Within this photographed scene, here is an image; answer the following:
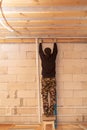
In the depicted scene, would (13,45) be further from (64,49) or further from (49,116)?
(49,116)

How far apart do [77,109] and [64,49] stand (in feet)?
4.82

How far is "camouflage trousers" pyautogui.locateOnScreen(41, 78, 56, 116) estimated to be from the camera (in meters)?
5.38

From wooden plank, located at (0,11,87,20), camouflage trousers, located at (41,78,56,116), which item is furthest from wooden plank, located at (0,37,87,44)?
wooden plank, located at (0,11,87,20)

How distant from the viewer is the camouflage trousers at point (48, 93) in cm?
538

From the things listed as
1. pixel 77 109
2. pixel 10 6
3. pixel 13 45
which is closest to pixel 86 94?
pixel 77 109

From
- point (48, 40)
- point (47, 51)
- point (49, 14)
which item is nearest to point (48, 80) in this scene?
point (47, 51)

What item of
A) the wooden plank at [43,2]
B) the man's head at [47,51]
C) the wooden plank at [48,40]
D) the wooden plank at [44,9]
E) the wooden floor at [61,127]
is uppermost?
the wooden plank at [48,40]

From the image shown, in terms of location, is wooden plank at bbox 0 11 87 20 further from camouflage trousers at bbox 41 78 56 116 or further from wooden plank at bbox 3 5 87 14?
camouflage trousers at bbox 41 78 56 116

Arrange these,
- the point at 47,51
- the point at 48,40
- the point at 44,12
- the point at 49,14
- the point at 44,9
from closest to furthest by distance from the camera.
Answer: the point at 44,9, the point at 44,12, the point at 49,14, the point at 47,51, the point at 48,40

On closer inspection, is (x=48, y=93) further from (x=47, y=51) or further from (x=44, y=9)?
(x=44, y=9)

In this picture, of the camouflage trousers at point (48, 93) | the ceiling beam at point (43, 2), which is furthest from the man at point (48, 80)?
the ceiling beam at point (43, 2)

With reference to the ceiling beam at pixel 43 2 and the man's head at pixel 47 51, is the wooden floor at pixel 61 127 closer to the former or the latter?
the man's head at pixel 47 51

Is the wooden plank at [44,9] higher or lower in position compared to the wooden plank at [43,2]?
higher

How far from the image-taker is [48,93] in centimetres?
545
